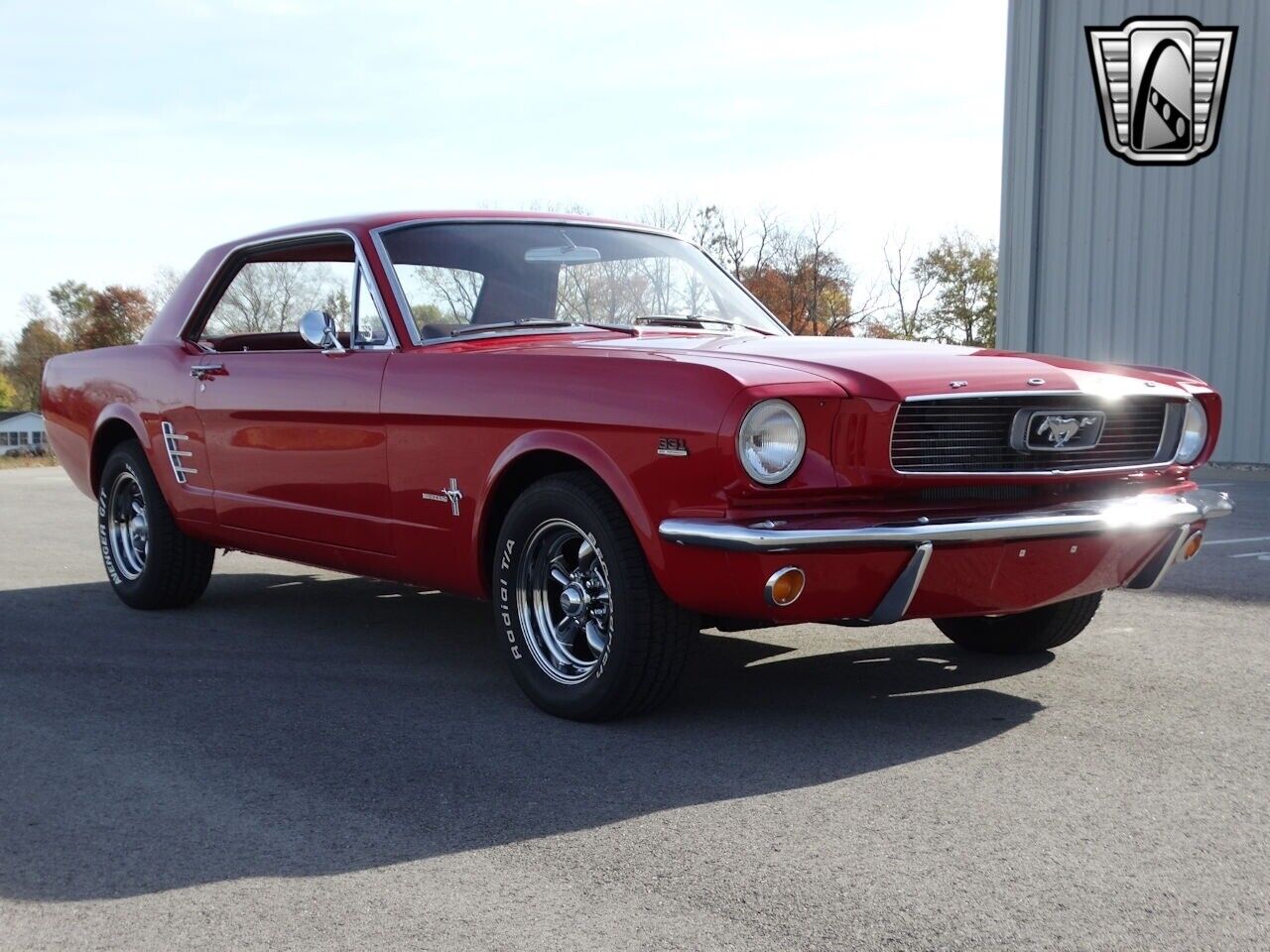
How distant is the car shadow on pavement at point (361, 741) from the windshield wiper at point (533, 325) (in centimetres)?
116

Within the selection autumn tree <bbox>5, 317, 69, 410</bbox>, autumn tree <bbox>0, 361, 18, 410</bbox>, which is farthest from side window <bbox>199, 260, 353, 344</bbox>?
autumn tree <bbox>0, 361, 18, 410</bbox>

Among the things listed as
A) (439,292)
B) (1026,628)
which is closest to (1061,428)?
(1026,628)

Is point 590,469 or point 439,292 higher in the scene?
point 439,292

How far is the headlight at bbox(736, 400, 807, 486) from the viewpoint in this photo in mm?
3748

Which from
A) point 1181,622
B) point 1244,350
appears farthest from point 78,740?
point 1244,350

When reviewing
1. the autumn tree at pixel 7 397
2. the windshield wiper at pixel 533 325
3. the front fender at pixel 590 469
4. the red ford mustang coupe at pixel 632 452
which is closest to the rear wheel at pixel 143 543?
the red ford mustang coupe at pixel 632 452

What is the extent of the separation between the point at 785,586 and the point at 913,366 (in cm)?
80

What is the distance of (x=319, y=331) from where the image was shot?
5031 millimetres

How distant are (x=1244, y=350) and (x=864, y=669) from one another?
1344cm

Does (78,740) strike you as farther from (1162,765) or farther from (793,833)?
(1162,765)

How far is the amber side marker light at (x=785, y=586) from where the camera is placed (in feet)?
12.2

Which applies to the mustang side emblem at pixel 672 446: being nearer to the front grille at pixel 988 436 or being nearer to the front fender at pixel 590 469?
the front fender at pixel 590 469

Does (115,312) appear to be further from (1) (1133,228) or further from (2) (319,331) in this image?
(2) (319,331)

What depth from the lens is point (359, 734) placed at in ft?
13.5
